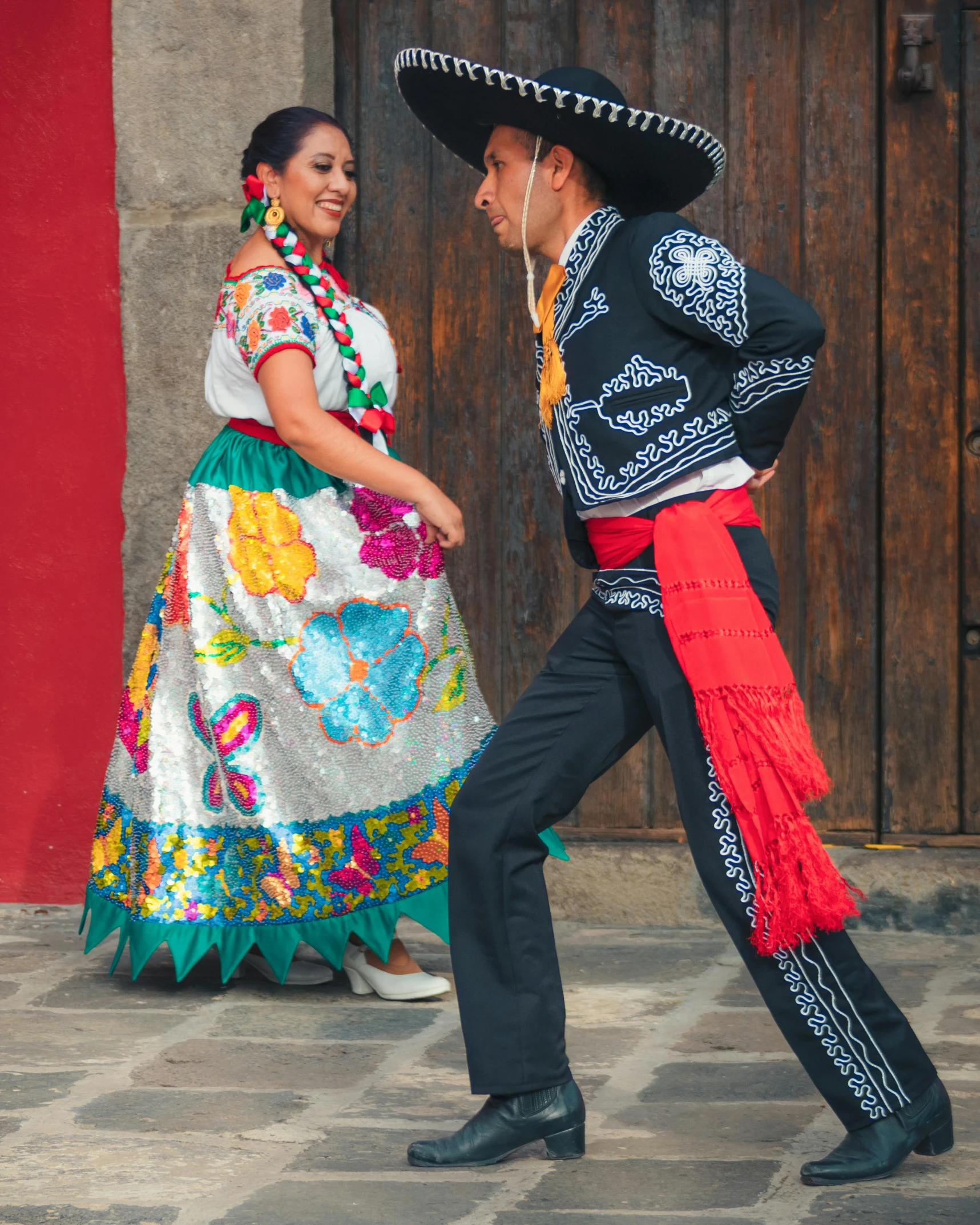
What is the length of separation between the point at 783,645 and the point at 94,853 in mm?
1853

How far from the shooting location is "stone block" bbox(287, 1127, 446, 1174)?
9.06 feet

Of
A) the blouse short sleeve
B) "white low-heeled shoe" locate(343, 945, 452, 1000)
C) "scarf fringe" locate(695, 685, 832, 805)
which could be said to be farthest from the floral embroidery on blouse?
"scarf fringe" locate(695, 685, 832, 805)

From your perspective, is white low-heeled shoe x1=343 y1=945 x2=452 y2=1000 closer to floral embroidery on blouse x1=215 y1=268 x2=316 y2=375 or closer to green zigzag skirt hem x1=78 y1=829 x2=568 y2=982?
green zigzag skirt hem x1=78 y1=829 x2=568 y2=982

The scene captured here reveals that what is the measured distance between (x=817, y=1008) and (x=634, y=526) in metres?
0.81

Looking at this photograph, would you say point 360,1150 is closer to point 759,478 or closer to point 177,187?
point 759,478

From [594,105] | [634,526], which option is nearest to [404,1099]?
[634,526]

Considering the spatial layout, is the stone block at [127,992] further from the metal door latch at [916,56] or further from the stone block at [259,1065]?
the metal door latch at [916,56]

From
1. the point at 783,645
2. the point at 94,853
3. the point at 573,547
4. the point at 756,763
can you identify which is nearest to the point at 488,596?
the point at 783,645

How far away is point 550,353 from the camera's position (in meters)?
2.84

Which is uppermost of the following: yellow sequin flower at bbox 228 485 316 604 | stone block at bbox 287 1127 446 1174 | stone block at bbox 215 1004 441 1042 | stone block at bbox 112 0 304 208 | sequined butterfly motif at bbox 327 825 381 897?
stone block at bbox 112 0 304 208

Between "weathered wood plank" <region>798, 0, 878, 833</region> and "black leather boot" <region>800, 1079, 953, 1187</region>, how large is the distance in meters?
1.94

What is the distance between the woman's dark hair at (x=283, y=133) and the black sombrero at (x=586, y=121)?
805 millimetres

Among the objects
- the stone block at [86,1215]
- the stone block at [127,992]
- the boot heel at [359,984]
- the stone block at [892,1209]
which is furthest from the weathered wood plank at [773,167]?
the stone block at [86,1215]

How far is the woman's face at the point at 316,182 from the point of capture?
3795 millimetres
